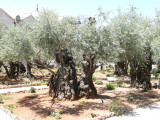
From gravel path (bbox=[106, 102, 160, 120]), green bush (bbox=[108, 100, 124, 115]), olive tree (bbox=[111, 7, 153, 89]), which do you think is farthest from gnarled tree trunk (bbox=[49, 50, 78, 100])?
gravel path (bbox=[106, 102, 160, 120])

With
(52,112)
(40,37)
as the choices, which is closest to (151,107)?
(52,112)

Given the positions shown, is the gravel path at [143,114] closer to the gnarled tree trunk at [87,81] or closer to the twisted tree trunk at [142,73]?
the gnarled tree trunk at [87,81]

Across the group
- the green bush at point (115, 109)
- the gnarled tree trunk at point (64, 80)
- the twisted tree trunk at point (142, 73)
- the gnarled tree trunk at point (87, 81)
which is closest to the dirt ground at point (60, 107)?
the green bush at point (115, 109)

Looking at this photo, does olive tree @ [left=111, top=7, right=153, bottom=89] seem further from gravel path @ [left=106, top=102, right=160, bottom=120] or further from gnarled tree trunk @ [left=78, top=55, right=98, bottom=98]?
gravel path @ [left=106, top=102, right=160, bottom=120]

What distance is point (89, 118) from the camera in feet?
27.8

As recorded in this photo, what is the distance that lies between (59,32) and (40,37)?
1.26m

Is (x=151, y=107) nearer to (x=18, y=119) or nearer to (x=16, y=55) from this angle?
(x=18, y=119)

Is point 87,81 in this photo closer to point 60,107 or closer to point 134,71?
point 60,107

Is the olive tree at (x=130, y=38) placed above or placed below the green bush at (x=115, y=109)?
above

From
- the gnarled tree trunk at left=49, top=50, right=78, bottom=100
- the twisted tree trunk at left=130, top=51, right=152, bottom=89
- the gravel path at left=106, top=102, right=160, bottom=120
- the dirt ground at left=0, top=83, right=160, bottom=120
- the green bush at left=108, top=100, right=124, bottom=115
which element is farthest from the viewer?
the twisted tree trunk at left=130, top=51, right=152, bottom=89

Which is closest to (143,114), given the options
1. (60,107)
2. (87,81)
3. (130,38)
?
(87,81)

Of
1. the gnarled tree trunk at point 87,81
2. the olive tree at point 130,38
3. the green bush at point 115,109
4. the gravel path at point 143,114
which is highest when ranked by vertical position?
the olive tree at point 130,38

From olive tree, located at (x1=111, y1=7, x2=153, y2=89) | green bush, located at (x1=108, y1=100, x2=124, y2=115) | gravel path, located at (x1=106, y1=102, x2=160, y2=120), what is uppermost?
olive tree, located at (x1=111, y1=7, x2=153, y2=89)

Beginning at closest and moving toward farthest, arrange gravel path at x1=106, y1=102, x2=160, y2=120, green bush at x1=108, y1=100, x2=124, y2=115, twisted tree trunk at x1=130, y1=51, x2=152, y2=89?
gravel path at x1=106, y1=102, x2=160, y2=120, green bush at x1=108, y1=100, x2=124, y2=115, twisted tree trunk at x1=130, y1=51, x2=152, y2=89
